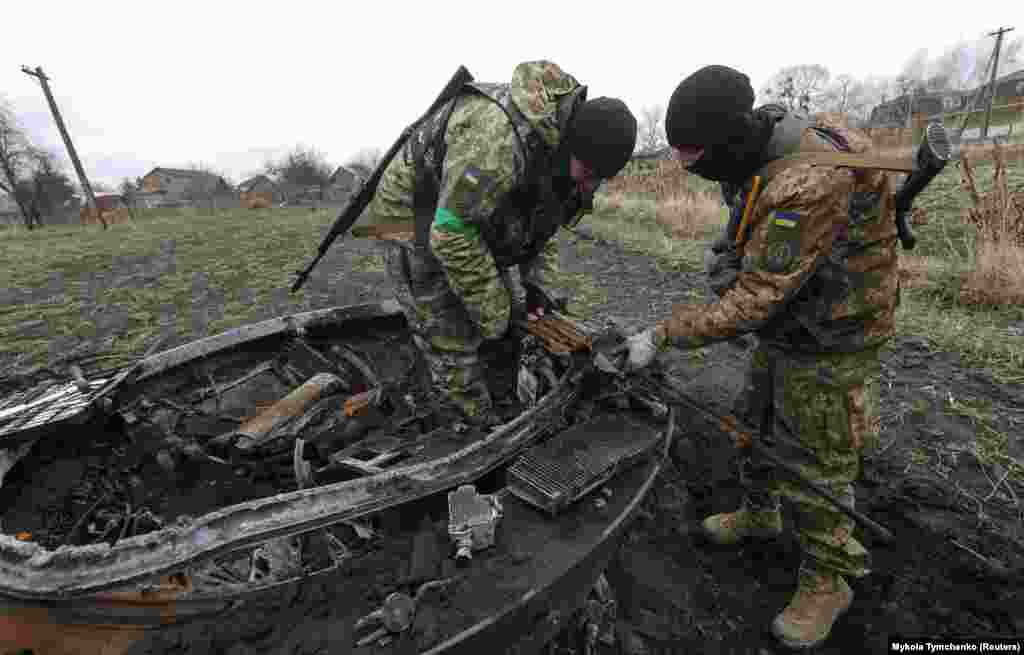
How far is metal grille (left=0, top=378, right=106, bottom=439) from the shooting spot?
2.28 m

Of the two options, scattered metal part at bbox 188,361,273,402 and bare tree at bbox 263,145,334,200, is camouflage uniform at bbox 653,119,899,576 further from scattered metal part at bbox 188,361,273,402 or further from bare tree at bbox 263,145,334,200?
bare tree at bbox 263,145,334,200

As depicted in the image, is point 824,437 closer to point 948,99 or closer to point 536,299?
Result: point 536,299

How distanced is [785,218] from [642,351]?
766 millimetres

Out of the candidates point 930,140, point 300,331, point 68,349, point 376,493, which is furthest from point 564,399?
point 68,349

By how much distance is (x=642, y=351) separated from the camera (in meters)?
2.21

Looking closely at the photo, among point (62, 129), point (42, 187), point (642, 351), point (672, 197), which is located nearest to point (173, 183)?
point (42, 187)

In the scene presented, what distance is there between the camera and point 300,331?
11.7ft

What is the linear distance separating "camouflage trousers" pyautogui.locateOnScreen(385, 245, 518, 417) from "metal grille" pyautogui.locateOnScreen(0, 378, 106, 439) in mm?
1735

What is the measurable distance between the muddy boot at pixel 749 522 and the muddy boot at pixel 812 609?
0.37 metres

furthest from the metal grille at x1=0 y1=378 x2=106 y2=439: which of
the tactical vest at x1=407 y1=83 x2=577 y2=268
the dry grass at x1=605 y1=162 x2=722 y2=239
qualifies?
the dry grass at x1=605 y1=162 x2=722 y2=239

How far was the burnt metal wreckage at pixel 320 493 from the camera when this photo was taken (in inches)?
62.1

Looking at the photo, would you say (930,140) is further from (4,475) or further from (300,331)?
(4,475)

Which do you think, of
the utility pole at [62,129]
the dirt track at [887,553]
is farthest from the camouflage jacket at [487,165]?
the utility pole at [62,129]

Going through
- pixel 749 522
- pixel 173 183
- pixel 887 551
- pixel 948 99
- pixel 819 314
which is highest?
pixel 173 183
